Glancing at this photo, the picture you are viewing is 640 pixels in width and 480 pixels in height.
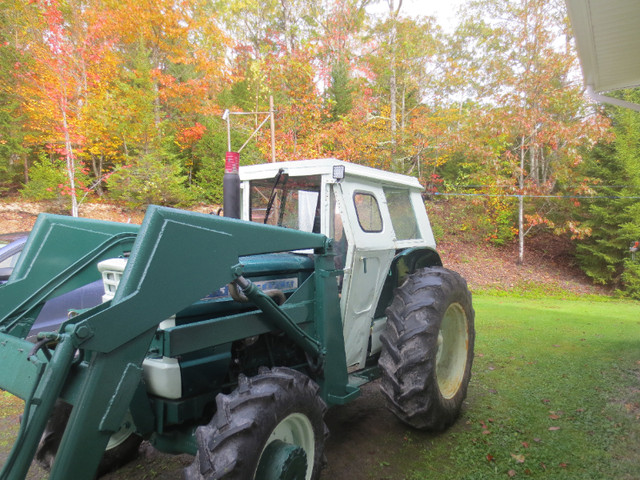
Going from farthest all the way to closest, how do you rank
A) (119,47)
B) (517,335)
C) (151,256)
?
(119,47), (517,335), (151,256)

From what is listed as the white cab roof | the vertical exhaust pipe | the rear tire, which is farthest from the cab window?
the vertical exhaust pipe

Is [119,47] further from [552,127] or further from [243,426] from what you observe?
[243,426]

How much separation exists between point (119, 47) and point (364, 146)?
36.7 feet

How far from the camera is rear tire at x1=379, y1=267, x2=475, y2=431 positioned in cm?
295

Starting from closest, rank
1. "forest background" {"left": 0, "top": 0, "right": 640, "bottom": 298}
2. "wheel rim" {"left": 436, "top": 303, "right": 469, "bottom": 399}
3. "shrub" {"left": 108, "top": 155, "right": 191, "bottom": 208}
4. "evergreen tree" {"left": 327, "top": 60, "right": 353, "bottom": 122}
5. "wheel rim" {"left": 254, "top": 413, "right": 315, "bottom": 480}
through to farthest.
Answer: "wheel rim" {"left": 254, "top": 413, "right": 315, "bottom": 480} → "wheel rim" {"left": 436, "top": 303, "right": 469, "bottom": 399} → "forest background" {"left": 0, "top": 0, "right": 640, "bottom": 298} → "shrub" {"left": 108, "top": 155, "right": 191, "bottom": 208} → "evergreen tree" {"left": 327, "top": 60, "right": 353, "bottom": 122}

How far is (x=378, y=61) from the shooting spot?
15.9 metres

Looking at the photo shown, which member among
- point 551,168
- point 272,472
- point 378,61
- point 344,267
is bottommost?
point 272,472

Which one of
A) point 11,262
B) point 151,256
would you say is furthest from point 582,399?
point 11,262

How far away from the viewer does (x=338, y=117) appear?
602 inches

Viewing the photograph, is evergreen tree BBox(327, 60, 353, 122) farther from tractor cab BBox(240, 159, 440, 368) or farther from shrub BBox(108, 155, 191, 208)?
tractor cab BBox(240, 159, 440, 368)

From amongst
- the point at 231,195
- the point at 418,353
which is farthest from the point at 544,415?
the point at 231,195

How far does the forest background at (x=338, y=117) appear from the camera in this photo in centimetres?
1212

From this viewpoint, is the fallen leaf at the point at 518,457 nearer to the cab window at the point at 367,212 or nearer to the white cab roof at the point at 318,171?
the cab window at the point at 367,212

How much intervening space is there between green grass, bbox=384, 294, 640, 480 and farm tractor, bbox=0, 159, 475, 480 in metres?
0.28
